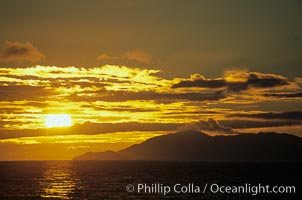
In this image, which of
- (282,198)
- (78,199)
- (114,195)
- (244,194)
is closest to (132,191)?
(114,195)

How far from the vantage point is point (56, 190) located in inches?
5861

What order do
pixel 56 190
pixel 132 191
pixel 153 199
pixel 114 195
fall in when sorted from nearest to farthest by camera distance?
1. pixel 153 199
2. pixel 114 195
3. pixel 132 191
4. pixel 56 190

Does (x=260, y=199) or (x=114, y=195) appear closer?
(x=260, y=199)

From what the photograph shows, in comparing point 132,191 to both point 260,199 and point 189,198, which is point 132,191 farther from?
point 260,199

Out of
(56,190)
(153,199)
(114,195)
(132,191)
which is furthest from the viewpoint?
(56,190)

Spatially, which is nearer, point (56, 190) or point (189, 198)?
point (189, 198)

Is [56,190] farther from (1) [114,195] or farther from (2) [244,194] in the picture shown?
(2) [244,194]

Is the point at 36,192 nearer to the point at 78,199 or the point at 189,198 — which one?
the point at 78,199

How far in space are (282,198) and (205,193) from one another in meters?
22.5

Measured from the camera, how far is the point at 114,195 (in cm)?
12875

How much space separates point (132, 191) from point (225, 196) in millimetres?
30085

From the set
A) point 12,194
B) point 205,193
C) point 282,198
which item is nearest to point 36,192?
point 12,194

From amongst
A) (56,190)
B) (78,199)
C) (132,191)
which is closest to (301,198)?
(132,191)

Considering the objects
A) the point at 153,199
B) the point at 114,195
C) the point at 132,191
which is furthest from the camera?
the point at 132,191
